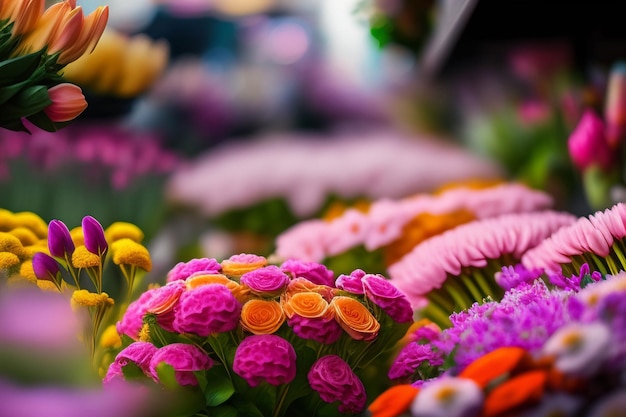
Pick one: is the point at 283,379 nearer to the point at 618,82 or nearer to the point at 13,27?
the point at 13,27

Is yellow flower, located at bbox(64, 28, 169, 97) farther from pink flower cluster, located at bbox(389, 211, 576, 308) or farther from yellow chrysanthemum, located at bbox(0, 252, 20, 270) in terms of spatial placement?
pink flower cluster, located at bbox(389, 211, 576, 308)

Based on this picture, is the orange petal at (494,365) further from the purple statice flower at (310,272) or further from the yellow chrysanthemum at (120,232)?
the yellow chrysanthemum at (120,232)

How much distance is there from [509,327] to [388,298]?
0.43 ft

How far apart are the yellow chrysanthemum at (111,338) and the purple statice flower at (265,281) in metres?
0.13

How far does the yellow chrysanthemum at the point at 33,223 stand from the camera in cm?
58

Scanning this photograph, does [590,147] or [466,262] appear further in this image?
[590,147]

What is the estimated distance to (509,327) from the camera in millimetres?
410

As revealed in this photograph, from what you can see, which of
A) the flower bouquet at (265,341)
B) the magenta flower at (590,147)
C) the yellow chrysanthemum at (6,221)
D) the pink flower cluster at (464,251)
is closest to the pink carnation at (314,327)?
the flower bouquet at (265,341)

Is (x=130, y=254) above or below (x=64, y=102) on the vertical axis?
below

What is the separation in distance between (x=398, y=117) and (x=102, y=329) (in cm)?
57

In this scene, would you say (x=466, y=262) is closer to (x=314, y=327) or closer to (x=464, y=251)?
(x=464, y=251)

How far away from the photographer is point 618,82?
936 mm

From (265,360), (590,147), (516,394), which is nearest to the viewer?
Answer: (516,394)

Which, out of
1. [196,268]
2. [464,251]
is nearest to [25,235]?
[196,268]
